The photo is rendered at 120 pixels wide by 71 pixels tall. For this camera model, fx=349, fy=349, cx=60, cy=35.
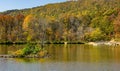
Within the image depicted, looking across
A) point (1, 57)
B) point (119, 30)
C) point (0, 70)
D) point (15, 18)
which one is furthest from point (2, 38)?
point (0, 70)

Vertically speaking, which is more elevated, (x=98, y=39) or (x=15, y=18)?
(x=15, y=18)

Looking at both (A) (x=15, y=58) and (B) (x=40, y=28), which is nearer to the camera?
(A) (x=15, y=58)

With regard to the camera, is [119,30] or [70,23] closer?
[119,30]

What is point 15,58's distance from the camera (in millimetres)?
42875

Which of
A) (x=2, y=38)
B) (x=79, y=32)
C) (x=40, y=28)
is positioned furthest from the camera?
(x=79, y=32)

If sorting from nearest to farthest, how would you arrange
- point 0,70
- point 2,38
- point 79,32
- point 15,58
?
point 0,70 < point 15,58 < point 2,38 < point 79,32

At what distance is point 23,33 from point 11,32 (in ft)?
10.8

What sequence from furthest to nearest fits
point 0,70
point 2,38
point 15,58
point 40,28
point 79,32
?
point 79,32
point 40,28
point 2,38
point 15,58
point 0,70

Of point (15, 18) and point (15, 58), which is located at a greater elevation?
point (15, 18)

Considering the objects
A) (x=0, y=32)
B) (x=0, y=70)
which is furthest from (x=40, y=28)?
(x=0, y=70)

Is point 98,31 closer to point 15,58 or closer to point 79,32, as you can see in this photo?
point 79,32

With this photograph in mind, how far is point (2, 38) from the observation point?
299 feet

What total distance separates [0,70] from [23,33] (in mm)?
64243

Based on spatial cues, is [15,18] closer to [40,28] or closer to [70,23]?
[40,28]
